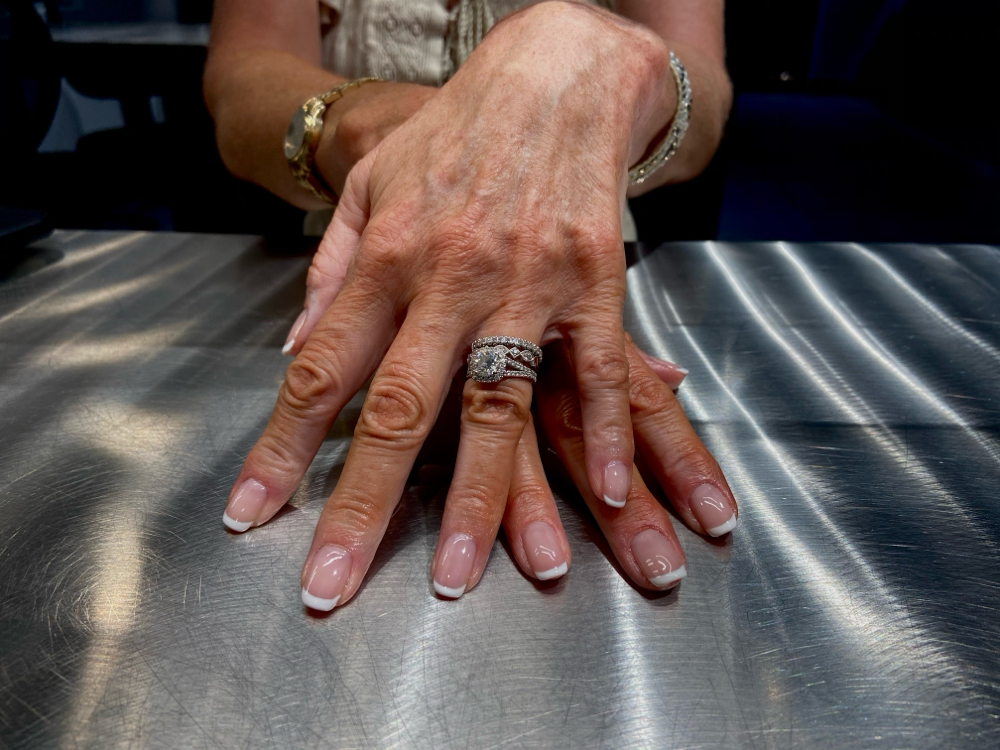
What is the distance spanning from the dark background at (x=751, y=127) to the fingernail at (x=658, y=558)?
0.92 metres

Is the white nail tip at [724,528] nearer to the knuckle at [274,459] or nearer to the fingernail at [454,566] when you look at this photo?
the fingernail at [454,566]

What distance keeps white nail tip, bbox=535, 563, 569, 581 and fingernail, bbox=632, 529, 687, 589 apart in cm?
5

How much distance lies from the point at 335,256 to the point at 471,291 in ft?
0.56

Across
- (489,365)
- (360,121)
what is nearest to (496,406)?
(489,365)

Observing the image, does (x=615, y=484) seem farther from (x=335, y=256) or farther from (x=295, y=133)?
(x=295, y=133)

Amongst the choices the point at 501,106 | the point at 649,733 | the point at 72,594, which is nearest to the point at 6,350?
the point at 72,594

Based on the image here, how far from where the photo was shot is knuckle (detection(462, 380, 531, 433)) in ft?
1.51

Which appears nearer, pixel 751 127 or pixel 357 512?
pixel 357 512

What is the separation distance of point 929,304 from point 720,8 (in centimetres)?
56

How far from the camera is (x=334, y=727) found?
12.5 inches

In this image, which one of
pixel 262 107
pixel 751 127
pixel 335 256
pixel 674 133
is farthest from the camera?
pixel 751 127

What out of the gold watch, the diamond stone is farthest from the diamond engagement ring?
the gold watch

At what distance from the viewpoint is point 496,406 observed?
46 cm

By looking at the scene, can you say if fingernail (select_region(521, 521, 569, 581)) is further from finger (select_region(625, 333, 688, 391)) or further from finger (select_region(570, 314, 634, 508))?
finger (select_region(625, 333, 688, 391))
